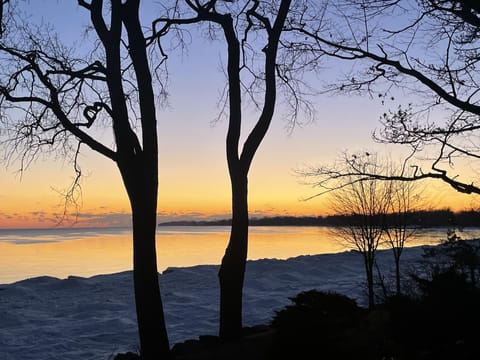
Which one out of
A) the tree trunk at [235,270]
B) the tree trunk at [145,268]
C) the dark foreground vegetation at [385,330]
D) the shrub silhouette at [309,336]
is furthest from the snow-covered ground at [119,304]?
the shrub silhouette at [309,336]

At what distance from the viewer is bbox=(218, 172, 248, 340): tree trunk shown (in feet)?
31.4

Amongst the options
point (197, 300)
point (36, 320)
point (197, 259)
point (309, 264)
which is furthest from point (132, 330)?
point (197, 259)

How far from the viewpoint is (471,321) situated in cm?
629

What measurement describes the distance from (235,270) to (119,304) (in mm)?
10502

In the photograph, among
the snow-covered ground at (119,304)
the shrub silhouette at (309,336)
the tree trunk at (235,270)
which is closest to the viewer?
the shrub silhouette at (309,336)

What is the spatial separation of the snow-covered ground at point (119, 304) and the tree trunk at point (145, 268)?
11.4ft

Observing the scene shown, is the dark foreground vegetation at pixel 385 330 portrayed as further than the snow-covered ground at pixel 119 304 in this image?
No

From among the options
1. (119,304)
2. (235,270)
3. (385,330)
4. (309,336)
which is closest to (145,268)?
(235,270)

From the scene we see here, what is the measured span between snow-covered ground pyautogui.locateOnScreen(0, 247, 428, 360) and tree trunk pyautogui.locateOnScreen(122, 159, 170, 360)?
3.49 meters

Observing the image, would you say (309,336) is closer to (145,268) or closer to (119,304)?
(145,268)

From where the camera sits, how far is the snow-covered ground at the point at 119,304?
13.4 meters

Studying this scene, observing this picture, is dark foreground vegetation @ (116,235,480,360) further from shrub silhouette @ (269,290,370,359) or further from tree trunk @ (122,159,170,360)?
tree trunk @ (122,159,170,360)

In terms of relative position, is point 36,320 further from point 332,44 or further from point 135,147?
point 332,44

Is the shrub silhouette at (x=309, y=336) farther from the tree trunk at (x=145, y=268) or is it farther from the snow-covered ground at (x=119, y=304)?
the snow-covered ground at (x=119, y=304)
